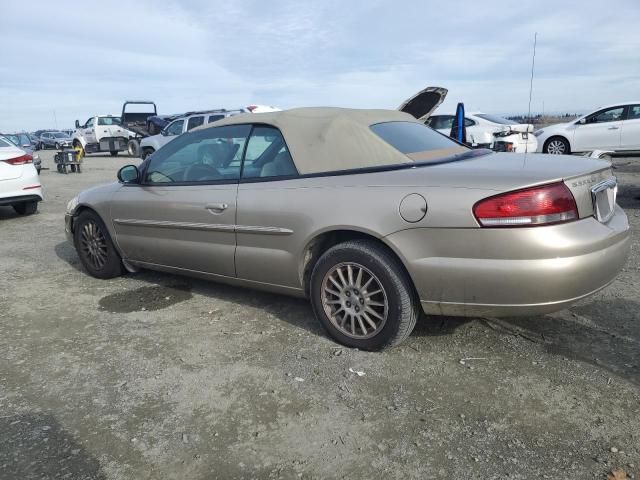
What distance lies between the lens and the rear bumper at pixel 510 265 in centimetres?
268

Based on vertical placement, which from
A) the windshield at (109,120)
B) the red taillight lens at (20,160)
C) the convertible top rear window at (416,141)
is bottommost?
the red taillight lens at (20,160)

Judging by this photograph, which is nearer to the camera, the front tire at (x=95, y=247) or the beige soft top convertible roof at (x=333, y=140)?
the beige soft top convertible roof at (x=333, y=140)

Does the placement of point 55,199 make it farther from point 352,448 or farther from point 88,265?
point 352,448

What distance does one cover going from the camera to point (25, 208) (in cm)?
923

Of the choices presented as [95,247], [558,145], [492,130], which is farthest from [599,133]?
[95,247]

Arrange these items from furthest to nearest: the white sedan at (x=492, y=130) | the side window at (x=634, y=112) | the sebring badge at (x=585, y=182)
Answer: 1. the white sedan at (x=492, y=130)
2. the side window at (x=634, y=112)
3. the sebring badge at (x=585, y=182)

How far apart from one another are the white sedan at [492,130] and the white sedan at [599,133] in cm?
54

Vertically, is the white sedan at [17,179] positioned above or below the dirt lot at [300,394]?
above

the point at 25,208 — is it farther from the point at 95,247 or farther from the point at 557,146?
the point at 557,146

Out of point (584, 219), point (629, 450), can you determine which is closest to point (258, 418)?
point (629, 450)

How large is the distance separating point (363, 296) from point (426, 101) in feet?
17.8

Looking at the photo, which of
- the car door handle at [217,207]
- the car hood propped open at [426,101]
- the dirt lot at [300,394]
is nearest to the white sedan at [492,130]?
the car hood propped open at [426,101]

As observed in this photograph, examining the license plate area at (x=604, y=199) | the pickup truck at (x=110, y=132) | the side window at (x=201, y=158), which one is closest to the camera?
the license plate area at (x=604, y=199)

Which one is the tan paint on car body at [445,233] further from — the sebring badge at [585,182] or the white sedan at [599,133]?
the white sedan at [599,133]
